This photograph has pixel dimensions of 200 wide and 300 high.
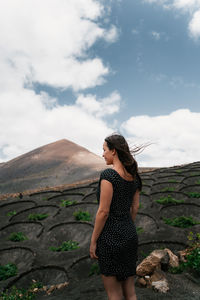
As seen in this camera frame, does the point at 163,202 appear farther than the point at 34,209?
No

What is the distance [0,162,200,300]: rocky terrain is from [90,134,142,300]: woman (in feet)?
5.25

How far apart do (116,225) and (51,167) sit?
40099mm

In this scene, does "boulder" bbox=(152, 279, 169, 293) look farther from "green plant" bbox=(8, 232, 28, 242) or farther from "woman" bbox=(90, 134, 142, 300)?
"green plant" bbox=(8, 232, 28, 242)

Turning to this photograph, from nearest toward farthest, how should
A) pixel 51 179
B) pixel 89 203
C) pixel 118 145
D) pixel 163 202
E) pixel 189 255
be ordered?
pixel 118 145, pixel 189 255, pixel 163 202, pixel 89 203, pixel 51 179

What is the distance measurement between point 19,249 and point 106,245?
6980 millimetres

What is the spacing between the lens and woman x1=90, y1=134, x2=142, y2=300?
3.08 meters

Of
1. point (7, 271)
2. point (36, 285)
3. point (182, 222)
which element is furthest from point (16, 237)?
point (182, 222)

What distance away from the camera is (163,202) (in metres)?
11.8

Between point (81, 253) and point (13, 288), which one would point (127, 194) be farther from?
point (81, 253)

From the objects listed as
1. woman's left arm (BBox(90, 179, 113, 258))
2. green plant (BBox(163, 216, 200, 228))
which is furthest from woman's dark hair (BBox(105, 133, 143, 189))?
green plant (BBox(163, 216, 200, 228))

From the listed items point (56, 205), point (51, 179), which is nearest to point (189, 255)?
point (56, 205)

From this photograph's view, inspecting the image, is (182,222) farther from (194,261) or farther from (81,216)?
(81,216)

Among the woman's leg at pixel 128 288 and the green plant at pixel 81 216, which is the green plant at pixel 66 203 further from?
the woman's leg at pixel 128 288

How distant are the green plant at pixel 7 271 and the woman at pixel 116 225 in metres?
5.35
